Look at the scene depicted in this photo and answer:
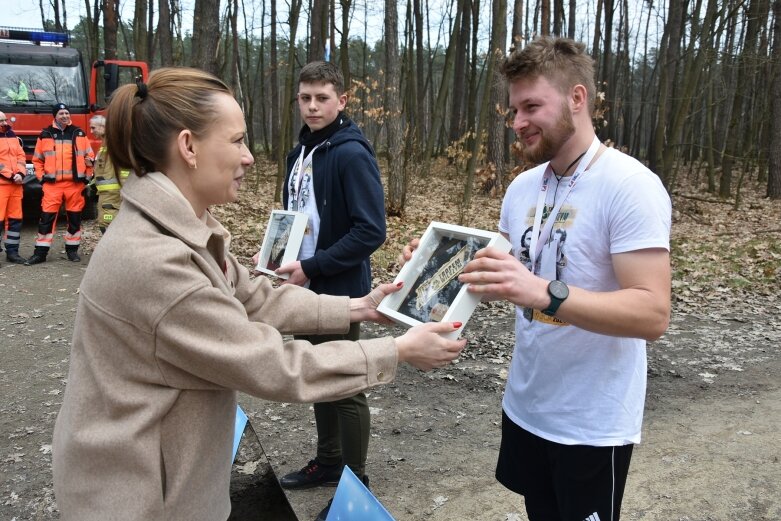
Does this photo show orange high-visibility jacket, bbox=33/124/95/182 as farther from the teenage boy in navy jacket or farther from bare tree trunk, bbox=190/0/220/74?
the teenage boy in navy jacket

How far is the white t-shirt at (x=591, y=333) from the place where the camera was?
1.91 metres

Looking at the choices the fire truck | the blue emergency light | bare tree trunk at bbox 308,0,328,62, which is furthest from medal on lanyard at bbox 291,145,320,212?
the blue emergency light

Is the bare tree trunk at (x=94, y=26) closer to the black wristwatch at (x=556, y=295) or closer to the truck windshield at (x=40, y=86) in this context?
the truck windshield at (x=40, y=86)

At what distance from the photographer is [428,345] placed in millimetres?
1860

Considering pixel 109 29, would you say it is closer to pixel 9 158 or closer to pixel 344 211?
pixel 9 158

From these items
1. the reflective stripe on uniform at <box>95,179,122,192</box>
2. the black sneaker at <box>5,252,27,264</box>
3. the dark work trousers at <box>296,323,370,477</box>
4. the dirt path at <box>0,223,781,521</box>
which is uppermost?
the reflective stripe on uniform at <box>95,179,122,192</box>

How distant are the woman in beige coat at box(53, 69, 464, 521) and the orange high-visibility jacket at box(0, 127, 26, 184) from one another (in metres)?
9.17

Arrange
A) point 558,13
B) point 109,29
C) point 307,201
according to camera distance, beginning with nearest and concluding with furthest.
A: point 307,201
point 109,29
point 558,13

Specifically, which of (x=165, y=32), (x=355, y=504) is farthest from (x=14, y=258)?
(x=165, y=32)

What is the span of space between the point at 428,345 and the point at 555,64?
102 cm

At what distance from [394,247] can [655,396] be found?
543 cm

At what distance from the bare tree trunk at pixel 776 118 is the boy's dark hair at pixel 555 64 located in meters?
15.5

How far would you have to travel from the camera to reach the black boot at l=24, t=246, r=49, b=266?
9.18 m

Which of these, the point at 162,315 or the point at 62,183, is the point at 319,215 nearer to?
the point at 162,315
